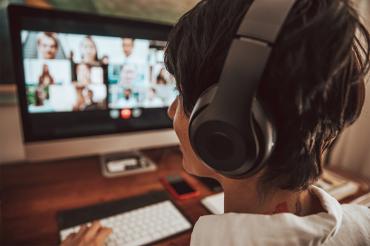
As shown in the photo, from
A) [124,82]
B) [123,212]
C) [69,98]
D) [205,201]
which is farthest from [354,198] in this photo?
[69,98]

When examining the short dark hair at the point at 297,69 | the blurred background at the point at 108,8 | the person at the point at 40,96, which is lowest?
the person at the point at 40,96

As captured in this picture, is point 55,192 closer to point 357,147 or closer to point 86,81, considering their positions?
point 86,81

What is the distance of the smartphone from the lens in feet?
2.62

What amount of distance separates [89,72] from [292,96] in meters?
0.64

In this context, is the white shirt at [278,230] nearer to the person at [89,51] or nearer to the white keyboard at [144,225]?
the white keyboard at [144,225]

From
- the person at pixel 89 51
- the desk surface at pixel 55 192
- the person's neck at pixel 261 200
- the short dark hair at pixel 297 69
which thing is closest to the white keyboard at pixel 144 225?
the desk surface at pixel 55 192

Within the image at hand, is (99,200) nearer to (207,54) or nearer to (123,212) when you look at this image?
(123,212)

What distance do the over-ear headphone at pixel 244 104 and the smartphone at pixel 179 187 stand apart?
485mm

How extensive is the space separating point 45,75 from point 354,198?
0.99m

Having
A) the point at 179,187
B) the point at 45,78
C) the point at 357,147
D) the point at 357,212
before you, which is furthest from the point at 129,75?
the point at 357,147

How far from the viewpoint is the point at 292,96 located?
0.32 m

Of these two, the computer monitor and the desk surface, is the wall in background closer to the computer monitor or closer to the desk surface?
the desk surface

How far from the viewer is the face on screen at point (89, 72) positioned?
727 mm

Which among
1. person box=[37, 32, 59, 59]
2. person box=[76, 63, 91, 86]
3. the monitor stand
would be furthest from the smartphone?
person box=[37, 32, 59, 59]
